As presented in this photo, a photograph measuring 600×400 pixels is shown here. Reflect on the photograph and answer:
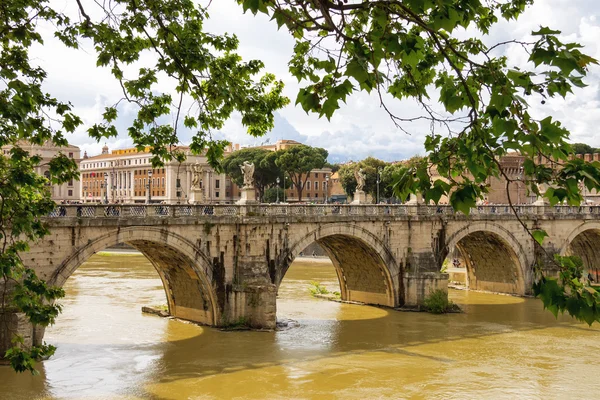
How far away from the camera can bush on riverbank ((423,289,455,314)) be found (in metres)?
33.1

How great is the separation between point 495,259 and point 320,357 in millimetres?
19662

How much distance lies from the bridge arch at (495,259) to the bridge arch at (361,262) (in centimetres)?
564

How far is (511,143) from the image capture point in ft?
16.2

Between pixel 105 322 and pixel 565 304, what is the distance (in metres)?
26.8

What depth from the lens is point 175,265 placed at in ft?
93.5

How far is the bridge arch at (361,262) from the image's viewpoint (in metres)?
32.1

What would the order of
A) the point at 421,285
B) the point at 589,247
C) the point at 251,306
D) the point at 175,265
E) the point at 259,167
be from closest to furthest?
the point at 251,306 < the point at 175,265 < the point at 421,285 < the point at 589,247 < the point at 259,167

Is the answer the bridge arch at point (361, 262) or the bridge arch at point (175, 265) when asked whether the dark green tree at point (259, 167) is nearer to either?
the bridge arch at point (361, 262)

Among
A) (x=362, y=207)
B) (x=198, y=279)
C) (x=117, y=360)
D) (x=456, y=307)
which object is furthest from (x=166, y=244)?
(x=456, y=307)

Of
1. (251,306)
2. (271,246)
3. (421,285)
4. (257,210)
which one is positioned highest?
(257,210)

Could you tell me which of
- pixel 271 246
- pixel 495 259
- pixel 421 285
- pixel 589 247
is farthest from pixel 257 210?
pixel 589 247

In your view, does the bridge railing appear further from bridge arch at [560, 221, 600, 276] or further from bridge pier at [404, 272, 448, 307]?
bridge arch at [560, 221, 600, 276]

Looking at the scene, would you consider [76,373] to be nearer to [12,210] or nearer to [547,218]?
[12,210]

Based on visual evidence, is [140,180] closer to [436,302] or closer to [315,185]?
[315,185]
